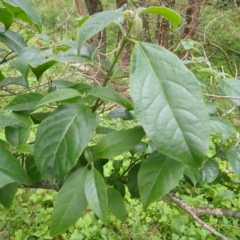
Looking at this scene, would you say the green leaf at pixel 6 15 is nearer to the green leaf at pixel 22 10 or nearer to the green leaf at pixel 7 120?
the green leaf at pixel 22 10

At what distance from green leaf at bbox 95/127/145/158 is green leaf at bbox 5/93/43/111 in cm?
14

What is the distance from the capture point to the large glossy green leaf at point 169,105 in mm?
334

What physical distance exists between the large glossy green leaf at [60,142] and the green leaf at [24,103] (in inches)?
3.7

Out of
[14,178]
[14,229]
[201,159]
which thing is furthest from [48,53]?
[14,229]

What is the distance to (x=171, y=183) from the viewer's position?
0.45 m

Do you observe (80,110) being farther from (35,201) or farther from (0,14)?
(35,201)

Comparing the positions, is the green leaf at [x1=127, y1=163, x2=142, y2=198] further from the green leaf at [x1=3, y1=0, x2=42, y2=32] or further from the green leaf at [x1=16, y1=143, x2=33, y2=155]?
the green leaf at [x1=3, y1=0, x2=42, y2=32]

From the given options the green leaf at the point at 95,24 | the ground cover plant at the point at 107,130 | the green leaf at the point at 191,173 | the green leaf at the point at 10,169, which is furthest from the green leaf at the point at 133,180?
the green leaf at the point at 95,24

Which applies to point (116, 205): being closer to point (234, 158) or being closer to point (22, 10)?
point (234, 158)

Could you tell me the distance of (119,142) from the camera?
0.48 meters

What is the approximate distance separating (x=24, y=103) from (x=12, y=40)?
17cm

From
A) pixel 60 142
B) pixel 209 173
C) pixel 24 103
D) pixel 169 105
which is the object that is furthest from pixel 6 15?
pixel 209 173

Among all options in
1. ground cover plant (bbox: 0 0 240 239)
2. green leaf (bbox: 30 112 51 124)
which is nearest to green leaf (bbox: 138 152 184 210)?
ground cover plant (bbox: 0 0 240 239)

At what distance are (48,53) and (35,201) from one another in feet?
4.89
